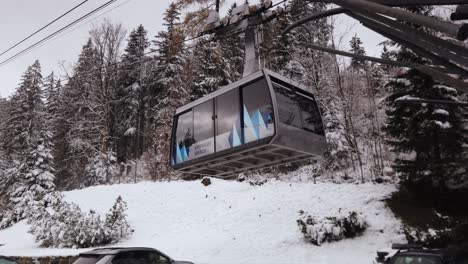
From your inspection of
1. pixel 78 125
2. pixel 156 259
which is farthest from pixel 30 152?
pixel 156 259

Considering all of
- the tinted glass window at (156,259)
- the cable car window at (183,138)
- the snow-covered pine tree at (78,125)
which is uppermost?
the snow-covered pine tree at (78,125)

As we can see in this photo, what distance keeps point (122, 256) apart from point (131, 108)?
115 ft

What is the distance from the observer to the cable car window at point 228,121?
1004 centimetres

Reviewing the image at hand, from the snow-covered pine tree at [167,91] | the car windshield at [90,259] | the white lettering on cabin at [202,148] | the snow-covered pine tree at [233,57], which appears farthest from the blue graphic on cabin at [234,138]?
the snow-covered pine tree at [233,57]

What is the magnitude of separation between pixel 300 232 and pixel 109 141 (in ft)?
89.0

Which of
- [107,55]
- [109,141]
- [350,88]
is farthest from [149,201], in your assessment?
[107,55]

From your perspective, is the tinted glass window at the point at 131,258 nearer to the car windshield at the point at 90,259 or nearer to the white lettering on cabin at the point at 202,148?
the car windshield at the point at 90,259

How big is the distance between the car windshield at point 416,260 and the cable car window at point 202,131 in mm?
5326

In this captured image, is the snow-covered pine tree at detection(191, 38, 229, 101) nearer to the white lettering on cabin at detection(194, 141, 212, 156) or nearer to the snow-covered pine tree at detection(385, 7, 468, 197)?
the snow-covered pine tree at detection(385, 7, 468, 197)

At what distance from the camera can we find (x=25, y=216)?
85.7ft

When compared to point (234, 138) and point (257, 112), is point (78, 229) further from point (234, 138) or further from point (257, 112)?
point (257, 112)

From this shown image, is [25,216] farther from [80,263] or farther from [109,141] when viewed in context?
[80,263]

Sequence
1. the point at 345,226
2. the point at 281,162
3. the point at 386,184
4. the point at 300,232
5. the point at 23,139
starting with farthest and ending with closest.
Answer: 1. the point at 23,139
2. the point at 386,184
3. the point at 300,232
4. the point at 345,226
5. the point at 281,162

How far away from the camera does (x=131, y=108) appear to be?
145 ft
